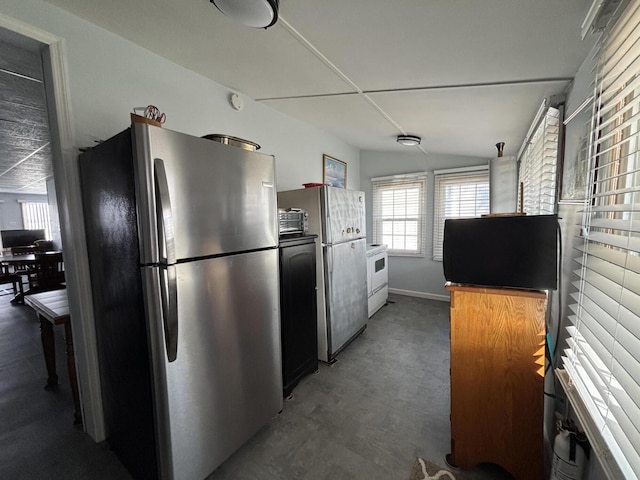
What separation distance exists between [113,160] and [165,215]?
42 centimetres

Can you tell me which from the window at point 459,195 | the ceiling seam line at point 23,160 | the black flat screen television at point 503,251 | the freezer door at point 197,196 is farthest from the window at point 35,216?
the black flat screen television at point 503,251

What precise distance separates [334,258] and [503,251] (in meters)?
1.51

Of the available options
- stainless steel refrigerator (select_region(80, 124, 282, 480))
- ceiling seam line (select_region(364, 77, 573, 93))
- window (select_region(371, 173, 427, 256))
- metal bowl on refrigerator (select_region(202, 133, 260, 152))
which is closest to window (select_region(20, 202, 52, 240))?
stainless steel refrigerator (select_region(80, 124, 282, 480))

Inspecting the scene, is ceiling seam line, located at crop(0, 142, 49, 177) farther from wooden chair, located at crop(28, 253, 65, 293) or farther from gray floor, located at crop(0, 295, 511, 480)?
gray floor, located at crop(0, 295, 511, 480)

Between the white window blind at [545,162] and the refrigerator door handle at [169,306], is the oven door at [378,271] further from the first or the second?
the refrigerator door handle at [169,306]

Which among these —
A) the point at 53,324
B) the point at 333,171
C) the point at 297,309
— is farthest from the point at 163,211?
the point at 333,171

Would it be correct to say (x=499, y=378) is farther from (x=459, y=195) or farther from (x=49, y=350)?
(x=459, y=195)

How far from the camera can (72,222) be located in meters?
1.49

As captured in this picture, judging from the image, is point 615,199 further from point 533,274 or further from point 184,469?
point 184,469

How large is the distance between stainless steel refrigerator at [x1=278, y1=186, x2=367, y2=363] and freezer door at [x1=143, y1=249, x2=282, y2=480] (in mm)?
842

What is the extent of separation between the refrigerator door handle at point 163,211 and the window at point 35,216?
9485mm

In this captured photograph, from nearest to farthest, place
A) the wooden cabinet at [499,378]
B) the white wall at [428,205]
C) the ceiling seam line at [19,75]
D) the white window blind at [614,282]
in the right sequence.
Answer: the white window blind at [614,282], the wooden cabinet at [499,378], the ceiling seam line at [19,75], the white wall at [428,205]

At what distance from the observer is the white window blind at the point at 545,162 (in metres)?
1.57

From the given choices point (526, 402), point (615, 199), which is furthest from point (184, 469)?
point (615, 199)
